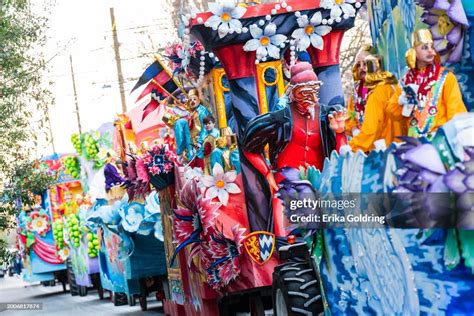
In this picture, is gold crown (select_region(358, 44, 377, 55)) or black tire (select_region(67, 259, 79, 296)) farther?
black tire (select_region(67, 259, 79, 296))

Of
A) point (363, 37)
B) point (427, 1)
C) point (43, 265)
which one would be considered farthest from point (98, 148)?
point (427, 1)

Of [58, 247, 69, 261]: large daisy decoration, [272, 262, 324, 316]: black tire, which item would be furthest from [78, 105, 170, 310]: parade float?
[58, 247, 69, 261]: large daisy decoration

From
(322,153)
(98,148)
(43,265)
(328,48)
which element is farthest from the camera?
(43,265)

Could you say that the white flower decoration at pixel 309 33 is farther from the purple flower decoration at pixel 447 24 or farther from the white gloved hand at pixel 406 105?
the white gloved hand at pixel 406 105

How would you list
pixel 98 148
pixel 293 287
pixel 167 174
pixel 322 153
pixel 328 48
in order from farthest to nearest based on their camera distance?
pixel 98 148 < pixel 167 174 < pixel 328 48 < pixel 322 153 < pixel 293 287

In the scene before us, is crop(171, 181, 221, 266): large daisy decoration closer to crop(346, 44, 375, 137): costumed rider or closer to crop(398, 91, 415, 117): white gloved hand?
crop(346, 44, 375, 137): costumed rider

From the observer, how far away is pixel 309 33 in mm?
12914

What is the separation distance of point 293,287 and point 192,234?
141 inches

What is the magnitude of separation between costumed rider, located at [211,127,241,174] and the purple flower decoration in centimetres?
543

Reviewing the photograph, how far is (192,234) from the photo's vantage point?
13.2 meters

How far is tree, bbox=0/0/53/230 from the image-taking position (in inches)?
758

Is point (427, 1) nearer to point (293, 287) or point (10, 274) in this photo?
point (293, 287)

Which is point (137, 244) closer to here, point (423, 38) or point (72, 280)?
point (72, 280)

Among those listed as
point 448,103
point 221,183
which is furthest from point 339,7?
point 448,103
